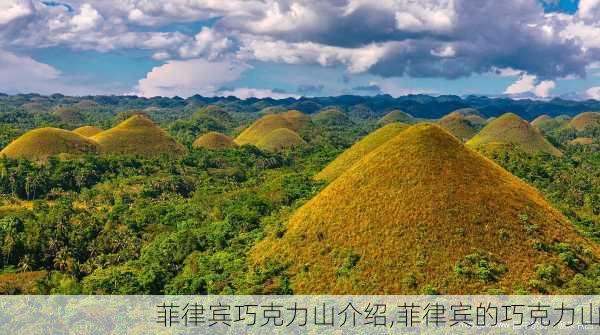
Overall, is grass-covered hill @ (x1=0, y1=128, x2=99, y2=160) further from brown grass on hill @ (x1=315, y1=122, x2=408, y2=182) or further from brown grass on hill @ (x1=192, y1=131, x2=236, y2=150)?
brown grass on hill @ (x1=315, y1=122, x2=408, y2=182)

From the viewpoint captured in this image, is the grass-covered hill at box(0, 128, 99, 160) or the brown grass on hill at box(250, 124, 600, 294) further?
the grass-covered hill at box(0, 128, 99, 160)

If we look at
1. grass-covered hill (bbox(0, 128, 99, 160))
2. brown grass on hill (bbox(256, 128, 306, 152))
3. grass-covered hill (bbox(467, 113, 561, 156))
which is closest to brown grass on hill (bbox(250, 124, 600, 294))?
grass-covered hill (bbox(0, 128, 99, 160))

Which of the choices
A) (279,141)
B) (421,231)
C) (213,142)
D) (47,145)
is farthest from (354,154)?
(279,141)

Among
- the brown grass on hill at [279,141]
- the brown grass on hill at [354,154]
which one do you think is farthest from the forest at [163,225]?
the brown grass on hill at [279,141]

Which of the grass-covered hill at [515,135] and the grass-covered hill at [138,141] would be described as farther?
the grass-covered hill at [515,135]

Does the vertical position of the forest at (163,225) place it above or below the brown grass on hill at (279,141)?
below

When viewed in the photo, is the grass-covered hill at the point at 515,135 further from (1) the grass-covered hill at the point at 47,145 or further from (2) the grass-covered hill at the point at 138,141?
(1) the grass-covered hill at the point at 47,145

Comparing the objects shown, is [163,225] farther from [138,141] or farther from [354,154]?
[138,141]
